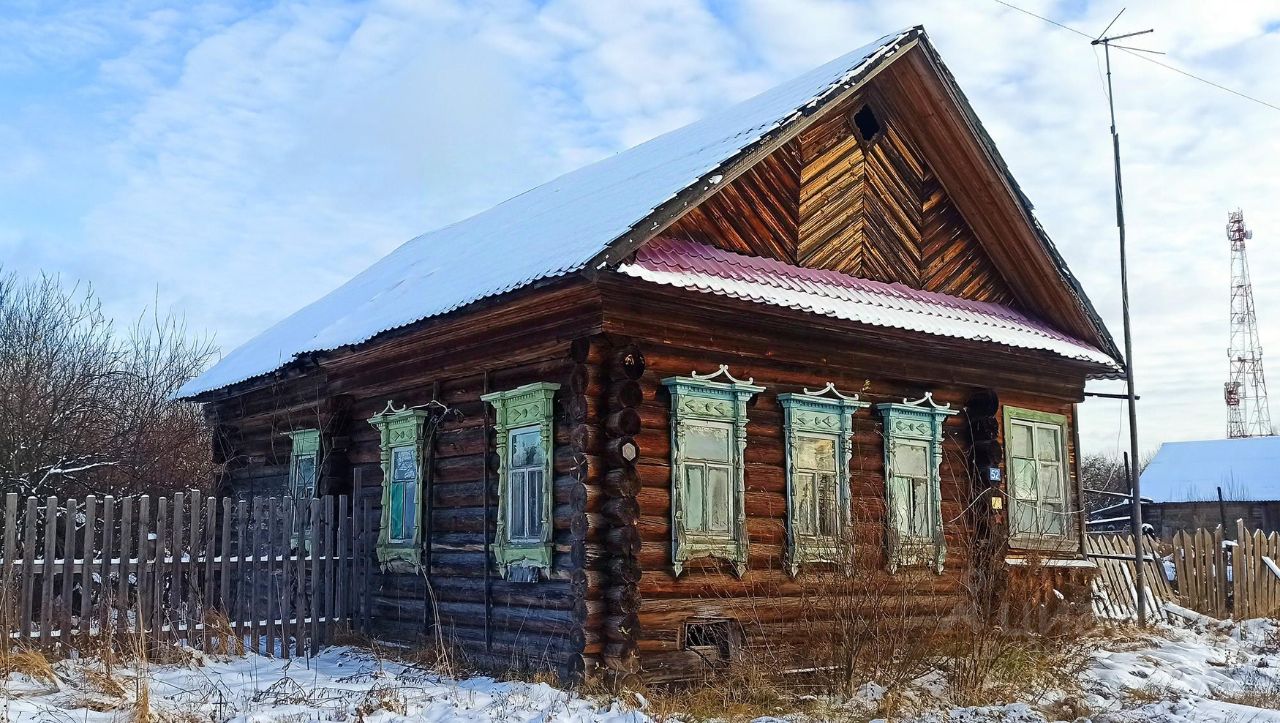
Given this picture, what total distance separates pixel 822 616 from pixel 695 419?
2.06m

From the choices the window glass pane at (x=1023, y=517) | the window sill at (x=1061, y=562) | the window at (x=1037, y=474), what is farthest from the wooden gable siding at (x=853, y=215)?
the window sill at (x=1061, y=562)

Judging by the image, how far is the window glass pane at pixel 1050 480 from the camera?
1362 cm

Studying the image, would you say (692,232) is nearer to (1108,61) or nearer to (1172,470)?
(1108,61)

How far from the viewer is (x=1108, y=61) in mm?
15195

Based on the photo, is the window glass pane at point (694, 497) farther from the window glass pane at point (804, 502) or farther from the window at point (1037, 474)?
the window at point (1037, 474)

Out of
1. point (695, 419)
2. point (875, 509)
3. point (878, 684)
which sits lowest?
point (878, 684)

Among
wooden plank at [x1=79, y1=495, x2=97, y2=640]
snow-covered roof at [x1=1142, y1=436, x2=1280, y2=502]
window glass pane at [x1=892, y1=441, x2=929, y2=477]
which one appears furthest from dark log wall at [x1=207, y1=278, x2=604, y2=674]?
snow-covered roof at [x1=1142, y1=436, x2=1280, y2=502]

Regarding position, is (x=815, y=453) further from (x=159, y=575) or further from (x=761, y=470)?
(x=159, y=575)

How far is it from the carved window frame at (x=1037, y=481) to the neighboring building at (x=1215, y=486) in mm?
26110

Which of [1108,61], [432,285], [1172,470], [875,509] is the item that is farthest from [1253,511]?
[432,285]

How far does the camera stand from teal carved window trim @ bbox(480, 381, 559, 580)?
1008cm

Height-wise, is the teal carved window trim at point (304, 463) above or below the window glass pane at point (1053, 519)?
above

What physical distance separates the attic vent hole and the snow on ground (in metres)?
5.90

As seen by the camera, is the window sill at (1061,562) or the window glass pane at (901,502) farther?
the window sill at (1061,562)
